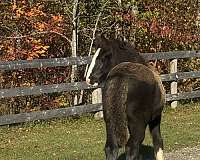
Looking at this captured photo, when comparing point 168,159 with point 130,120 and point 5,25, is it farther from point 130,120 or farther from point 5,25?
point 5,25

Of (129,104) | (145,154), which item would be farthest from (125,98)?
(145,154)

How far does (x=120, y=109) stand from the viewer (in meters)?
6.54

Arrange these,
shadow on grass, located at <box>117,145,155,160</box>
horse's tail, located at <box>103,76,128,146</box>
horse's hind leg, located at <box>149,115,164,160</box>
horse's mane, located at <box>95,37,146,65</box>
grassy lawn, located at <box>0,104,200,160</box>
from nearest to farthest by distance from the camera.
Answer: horse's tail, located at <box>103,76,128,146</box> → horse's mane, located at <box>95,37,146,65</box> → horse's hind leg, located at <box>149,115,164,160</box> → shadow on grass, located at <box>117,145,155,160</box> → grassy lawn, located at <box>0,104,200,160</box>

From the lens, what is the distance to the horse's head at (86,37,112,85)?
729 centimetres

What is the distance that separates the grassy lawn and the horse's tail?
2.51 metres

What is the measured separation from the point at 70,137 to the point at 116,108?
455cm

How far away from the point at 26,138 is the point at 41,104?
320 centimetres

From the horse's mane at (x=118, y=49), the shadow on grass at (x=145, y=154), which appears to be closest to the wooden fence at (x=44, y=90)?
the shadow on grass at (x=145, y=154)

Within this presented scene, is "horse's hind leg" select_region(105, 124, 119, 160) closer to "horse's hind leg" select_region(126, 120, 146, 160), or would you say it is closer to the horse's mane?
"horse's hind leg" select_region(126, 120, 146, 160)

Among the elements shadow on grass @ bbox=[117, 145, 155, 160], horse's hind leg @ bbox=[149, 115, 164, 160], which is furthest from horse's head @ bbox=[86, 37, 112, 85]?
shadow on grass @ bbox=[117, 145, 155, 160]

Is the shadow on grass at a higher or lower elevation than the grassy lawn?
higher

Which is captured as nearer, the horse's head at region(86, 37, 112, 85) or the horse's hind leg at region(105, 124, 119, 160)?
the horse's hind leg at region(105, 124, 119, 160)

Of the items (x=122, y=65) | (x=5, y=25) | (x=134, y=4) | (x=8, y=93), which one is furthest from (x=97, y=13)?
(x=122, y=65)

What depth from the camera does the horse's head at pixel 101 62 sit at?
7.29m
